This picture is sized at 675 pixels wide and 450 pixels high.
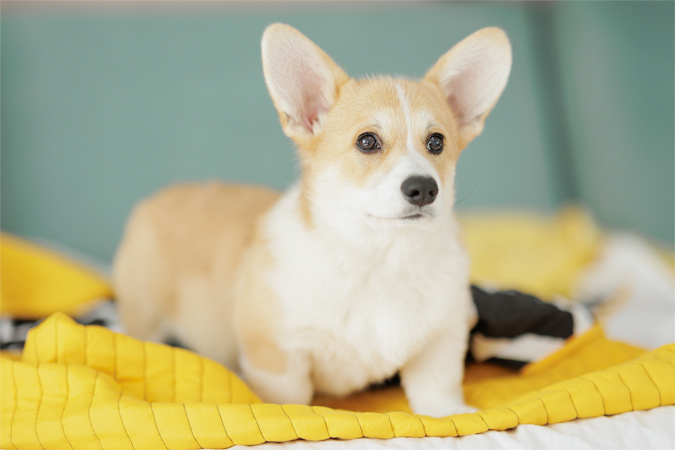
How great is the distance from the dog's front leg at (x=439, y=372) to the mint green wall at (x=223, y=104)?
1965mm

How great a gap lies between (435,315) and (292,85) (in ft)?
2.30

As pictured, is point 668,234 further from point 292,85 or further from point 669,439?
point 292,85

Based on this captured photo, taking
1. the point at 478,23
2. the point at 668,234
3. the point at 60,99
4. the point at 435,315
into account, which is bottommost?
the point at 668,234

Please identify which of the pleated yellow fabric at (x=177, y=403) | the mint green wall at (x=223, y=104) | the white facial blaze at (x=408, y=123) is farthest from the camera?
the mint green wall at (x=223, y=104)

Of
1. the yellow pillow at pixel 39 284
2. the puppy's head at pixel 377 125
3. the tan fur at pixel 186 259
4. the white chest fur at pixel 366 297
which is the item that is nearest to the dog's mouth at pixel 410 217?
the puppy's head at pixel 377 125

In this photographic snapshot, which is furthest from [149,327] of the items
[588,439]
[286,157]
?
[286,157]

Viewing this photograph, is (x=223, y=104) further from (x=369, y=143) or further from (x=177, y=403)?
(x=177, y=403)

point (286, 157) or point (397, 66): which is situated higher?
point (397, 66)

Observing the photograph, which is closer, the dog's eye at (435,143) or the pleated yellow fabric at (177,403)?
the pleated yellow fabric at (177,403)

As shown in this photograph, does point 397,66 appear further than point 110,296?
Yes

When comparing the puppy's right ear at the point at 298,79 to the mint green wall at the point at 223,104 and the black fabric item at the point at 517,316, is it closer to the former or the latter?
the black fabric item at the point at 517,316

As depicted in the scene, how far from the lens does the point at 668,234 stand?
123 inches

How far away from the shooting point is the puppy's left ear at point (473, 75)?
1.46m

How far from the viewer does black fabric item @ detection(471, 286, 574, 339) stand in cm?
162
